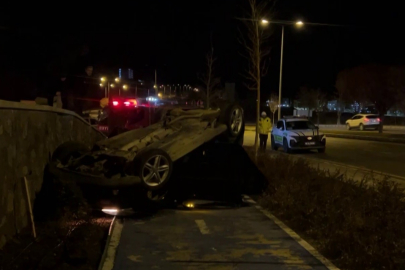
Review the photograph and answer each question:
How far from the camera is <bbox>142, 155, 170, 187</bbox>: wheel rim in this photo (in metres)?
8.17

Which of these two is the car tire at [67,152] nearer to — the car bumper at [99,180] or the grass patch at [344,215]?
the car bumper at [99,180]

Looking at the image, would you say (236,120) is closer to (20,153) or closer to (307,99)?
(20,153)

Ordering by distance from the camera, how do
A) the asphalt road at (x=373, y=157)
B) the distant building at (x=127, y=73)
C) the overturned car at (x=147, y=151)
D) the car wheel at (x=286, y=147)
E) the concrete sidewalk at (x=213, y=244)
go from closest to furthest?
1. the concrete sidewalk at (x=213, y=244)
2. the overturned car at (x=147, y=151)
3. the asphalt road at (x=373, y=157)
4. the car wheel at (x=286, y=147)
5. the distant building at (x=127, y=73)

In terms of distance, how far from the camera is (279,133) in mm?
24484

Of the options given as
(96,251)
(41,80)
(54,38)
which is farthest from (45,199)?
(41,80)

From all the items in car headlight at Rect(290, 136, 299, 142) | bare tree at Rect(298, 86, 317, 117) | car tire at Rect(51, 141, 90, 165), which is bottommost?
car headlight at Rect(290, 136, 299, 142)

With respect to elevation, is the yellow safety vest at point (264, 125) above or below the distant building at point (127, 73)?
below

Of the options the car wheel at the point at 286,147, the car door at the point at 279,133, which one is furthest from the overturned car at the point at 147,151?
the car door at the point at 279,133

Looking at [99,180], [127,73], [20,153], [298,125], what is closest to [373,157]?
[298,125]

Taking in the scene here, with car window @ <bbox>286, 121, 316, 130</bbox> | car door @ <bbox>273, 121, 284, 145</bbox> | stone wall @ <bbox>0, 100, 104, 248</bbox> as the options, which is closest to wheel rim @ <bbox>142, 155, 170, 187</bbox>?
stone wall @ <bbox>0, 100, 104, 248</bbox>

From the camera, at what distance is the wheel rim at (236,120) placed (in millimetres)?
10367

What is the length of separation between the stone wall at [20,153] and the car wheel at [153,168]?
1570 mm

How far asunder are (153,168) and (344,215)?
300cm

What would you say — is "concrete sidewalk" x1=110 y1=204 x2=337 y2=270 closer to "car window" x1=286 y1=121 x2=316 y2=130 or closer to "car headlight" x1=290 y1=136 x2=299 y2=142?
"car headlight" x1=290 y1=136 x2=299 y2=142
